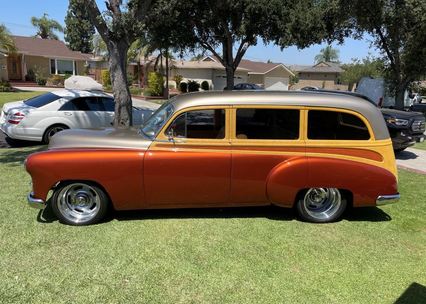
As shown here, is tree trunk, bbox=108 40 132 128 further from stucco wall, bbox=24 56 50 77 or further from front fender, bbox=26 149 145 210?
stucco wall, bbox=24 56 50 77

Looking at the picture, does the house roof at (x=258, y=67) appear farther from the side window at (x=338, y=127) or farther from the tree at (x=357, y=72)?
the side window at (x=338, y=127)

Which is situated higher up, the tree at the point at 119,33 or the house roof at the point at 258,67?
the house roof at the point at 258,67

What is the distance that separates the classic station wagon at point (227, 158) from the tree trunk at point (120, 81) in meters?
4.12

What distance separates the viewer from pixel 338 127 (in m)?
5.50

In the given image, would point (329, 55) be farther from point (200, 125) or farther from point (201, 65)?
point (200, 125)

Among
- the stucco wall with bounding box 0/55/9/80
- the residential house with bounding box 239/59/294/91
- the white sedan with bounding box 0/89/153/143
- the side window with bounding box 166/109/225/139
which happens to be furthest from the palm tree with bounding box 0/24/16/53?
the side window with bounding box 166/109/225/139

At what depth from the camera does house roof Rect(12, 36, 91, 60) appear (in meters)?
42.2

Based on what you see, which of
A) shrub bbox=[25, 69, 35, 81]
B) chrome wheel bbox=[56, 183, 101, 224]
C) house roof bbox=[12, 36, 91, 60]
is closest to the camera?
chrome wheel bbox=[56, 183, 101, 224]

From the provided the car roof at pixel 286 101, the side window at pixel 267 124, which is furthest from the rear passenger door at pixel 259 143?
the car roof at pixel 286 101

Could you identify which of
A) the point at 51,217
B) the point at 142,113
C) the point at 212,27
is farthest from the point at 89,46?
the point at 51,217

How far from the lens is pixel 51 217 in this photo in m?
5.54

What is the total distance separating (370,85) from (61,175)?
24.0 meters

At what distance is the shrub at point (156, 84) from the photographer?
106 ft

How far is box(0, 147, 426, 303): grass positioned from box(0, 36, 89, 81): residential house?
3760 centimetres
